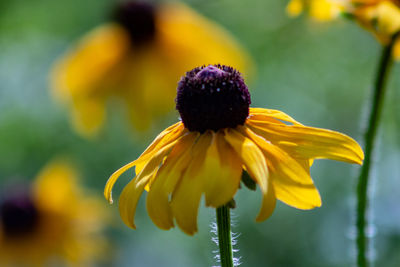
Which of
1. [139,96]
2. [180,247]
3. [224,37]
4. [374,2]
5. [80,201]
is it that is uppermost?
[224,37]

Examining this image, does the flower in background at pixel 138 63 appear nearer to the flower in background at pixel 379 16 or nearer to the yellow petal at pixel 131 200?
the flower in background at pixel 379 16

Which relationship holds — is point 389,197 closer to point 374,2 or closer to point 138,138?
point 138,138

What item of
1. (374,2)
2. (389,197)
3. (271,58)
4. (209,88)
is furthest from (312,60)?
(209,88)

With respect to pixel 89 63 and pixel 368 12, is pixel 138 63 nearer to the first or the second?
pixel 89 63

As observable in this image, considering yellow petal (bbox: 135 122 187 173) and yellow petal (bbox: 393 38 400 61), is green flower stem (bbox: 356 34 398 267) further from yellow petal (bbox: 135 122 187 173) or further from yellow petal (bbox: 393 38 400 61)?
yellow petal (bbox: 135 122 187 173)

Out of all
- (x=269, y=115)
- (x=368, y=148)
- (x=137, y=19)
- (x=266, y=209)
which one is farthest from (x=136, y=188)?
(x=137, y=19)

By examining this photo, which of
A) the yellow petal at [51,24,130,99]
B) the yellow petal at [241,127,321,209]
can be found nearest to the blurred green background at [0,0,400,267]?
the yellow petal at [51,24,130,99]

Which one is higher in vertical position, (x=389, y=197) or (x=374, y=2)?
(x=374, y=2)
